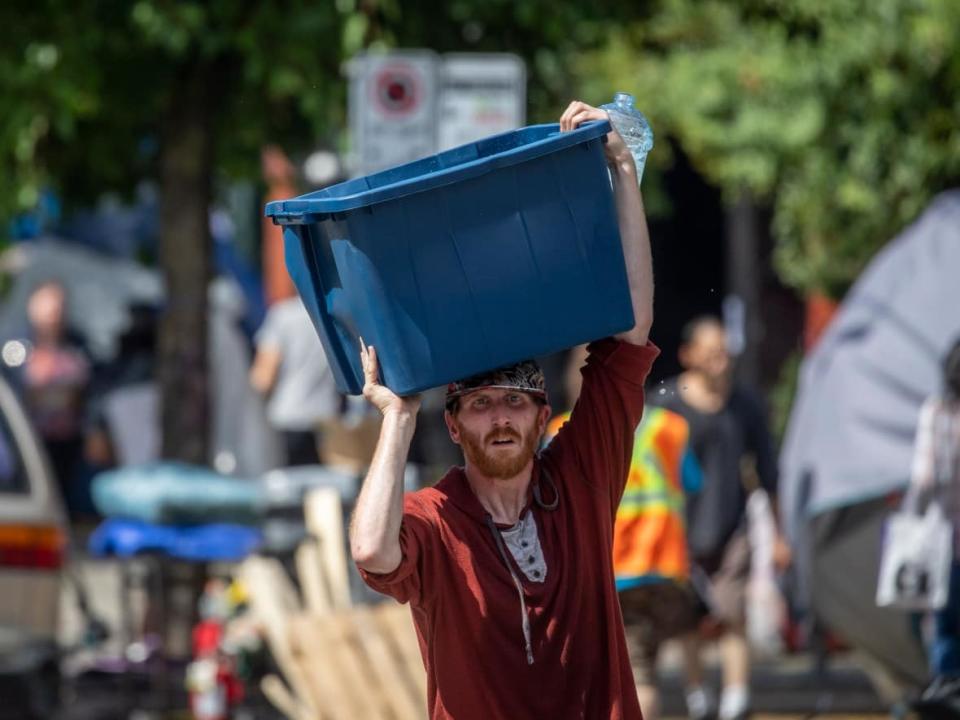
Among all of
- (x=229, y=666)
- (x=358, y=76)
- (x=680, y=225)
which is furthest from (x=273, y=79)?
(x=680, y=225)

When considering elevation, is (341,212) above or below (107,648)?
above

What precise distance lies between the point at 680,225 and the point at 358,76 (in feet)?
37.5

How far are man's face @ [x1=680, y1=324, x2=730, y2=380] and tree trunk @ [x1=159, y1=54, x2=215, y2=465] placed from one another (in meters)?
2.47

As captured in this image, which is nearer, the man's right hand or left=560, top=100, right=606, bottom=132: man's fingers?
the man's right hand

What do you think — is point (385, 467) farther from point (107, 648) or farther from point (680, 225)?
point (680, 225)

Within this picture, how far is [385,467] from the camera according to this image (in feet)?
15.9

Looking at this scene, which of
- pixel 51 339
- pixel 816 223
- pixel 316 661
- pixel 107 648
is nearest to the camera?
pixel 316 661

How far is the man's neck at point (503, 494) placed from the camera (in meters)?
5.04

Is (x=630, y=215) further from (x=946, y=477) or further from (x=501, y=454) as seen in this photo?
(x=946, y=477)

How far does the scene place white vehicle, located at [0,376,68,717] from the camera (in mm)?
10062

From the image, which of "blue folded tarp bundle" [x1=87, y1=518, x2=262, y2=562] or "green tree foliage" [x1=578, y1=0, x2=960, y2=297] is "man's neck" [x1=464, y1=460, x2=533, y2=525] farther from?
"green tree foliage" [x1=578, y1=0, x2=960, y2=297]

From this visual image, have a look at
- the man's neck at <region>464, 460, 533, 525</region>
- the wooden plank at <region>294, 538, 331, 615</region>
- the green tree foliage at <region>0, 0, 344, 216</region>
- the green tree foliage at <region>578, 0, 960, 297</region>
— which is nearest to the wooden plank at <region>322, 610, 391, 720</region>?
the wooden plank at <region>294, 538, 331, 615</region>

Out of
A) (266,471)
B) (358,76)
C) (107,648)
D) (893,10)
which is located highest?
(893,10)

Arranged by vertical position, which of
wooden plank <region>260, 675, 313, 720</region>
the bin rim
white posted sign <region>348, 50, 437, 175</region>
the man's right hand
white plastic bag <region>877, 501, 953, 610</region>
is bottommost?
wooden plank <region>260, 675, 313, 720</region>
